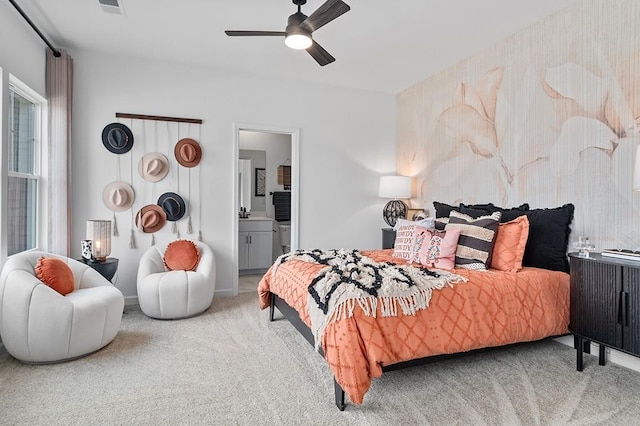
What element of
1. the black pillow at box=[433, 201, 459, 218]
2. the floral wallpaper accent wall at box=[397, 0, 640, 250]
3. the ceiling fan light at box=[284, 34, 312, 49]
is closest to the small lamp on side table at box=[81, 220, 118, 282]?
the ceiling fan light at box=[284, 34, 312, 49]

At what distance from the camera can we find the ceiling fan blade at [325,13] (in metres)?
2.33

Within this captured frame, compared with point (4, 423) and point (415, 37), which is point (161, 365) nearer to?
point (4, 423)

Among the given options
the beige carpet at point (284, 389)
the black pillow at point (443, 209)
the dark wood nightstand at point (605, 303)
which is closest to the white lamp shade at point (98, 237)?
the beige carpet at point (284, 389)

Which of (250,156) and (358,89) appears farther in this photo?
(250,156)

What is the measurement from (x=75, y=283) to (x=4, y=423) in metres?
1.36

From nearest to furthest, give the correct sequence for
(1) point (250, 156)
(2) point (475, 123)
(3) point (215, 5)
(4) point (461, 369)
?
(4) point (461, 369) → (3) point (215, 5) → (2) point (475, 123) → (1) point (250, 156)

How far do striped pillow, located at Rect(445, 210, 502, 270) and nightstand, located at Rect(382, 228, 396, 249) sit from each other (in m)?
1.70

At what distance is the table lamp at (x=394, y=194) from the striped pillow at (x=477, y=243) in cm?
182

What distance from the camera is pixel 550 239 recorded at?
2.96 metres

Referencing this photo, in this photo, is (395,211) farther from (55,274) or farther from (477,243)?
(55,274)

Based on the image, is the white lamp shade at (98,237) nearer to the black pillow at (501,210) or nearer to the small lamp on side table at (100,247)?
the small lamp on side table at (100,247)

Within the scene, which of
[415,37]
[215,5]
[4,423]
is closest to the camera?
[4,423]

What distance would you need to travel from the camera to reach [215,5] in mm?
3021

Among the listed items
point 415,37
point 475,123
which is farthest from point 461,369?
point 415,37
